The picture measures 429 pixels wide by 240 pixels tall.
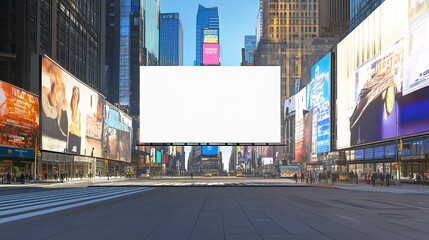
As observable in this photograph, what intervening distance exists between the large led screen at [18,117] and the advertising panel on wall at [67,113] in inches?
111

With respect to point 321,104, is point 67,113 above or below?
below

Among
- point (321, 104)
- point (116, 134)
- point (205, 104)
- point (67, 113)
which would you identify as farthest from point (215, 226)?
point (116, 134)

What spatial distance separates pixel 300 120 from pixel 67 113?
302 ft

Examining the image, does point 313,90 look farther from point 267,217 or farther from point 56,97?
point 267,217

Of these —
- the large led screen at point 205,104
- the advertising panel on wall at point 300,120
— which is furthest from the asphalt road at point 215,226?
the advertising panel on wall at point 300,120

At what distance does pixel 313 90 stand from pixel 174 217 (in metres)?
128

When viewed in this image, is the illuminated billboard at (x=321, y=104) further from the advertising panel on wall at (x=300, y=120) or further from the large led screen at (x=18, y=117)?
the large led screen at (x=18, y=117)

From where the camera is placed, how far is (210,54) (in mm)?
183125

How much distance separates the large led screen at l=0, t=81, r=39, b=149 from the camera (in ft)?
232

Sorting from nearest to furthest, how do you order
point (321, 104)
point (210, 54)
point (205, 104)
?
1. point (205, 104)
2. point (321, 104)
3. point (210, 54)

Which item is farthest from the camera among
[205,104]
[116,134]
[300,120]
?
[300,120]

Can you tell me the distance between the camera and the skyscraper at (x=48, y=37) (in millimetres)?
81812

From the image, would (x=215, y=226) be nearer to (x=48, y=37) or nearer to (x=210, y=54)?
(x=48, y=37)

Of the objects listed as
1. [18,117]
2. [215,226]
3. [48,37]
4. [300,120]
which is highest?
[48,37]
